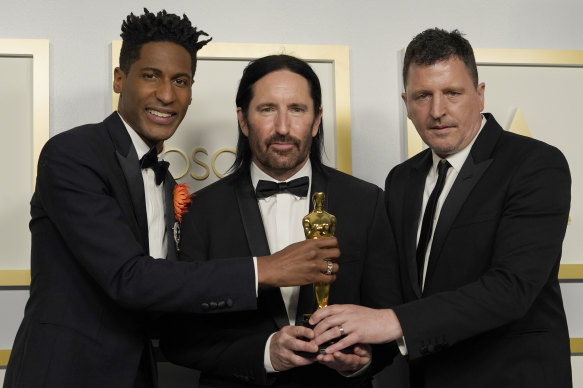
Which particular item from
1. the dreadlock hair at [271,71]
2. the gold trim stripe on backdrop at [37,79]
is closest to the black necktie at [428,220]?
the dreadlock hair at [271,71]

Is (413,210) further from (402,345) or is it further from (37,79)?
(37,79)

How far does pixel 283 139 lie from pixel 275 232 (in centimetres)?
34

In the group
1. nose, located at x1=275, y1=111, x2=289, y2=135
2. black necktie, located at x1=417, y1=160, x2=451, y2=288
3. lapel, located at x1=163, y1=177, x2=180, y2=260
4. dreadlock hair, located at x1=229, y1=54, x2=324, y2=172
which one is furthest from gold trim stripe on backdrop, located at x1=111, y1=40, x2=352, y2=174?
lapel, located at x1=163, y1=177, x2=180, y2=260

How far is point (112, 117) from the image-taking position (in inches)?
99.9

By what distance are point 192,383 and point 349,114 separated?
152 cm

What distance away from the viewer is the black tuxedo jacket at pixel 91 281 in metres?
2.17

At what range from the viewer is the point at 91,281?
2299 mm

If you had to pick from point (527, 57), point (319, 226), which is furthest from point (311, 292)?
point (527, 57)

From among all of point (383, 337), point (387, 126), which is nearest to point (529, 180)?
point (383, 337)

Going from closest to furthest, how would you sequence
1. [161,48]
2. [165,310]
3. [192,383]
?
[165,310], [161,48], [192,383]

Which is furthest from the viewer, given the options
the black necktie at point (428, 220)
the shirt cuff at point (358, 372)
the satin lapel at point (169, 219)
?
the black necktie at point (428, 220)

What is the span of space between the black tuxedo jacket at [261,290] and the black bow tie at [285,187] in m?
0.04

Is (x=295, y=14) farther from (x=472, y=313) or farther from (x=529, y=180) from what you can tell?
(x=472, y=313)

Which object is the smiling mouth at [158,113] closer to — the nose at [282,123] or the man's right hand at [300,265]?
the nose at [282,123]
